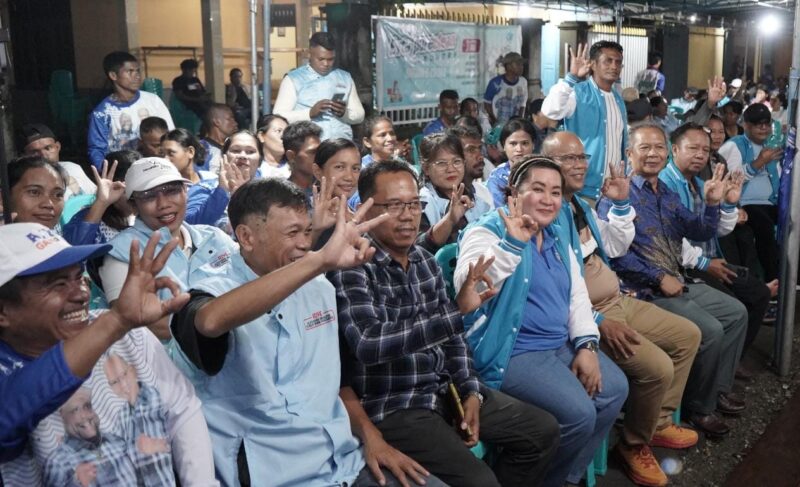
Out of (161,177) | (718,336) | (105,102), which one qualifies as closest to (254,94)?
(105,102)

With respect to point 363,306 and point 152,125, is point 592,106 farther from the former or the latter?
point 363,306

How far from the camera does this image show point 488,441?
3.13 meters

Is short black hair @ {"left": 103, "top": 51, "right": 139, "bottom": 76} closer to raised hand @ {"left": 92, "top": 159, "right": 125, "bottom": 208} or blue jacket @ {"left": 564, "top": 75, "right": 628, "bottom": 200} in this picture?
raised hand @ {"left": 92, "top": 159, "right": 125, "bottom": 208}

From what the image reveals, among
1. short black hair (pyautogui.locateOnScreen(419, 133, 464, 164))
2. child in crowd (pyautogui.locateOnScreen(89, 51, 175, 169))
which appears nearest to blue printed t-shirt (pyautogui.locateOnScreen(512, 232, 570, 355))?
short black hair (pyautogui.locateOnScreen(419, 133, 464, 164))

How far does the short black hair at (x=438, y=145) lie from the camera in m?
4.53

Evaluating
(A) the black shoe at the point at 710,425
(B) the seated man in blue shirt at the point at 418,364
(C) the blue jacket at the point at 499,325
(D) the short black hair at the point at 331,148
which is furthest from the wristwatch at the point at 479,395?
(A) the black shoe at the point at 710,425

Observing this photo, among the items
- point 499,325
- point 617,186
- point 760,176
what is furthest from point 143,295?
point 760,176

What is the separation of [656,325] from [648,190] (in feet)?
3.00

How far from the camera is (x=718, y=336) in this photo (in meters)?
4.38

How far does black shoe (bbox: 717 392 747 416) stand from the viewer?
15.3ft

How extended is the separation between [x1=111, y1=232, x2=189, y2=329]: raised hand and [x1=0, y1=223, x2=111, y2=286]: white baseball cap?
0.16 meters

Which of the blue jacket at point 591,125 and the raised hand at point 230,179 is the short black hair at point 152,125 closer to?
the raised hand at point 230,179

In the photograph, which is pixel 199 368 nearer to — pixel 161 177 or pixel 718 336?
pixel 161 177

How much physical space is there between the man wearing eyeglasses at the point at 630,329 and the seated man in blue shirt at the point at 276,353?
5.38ft
